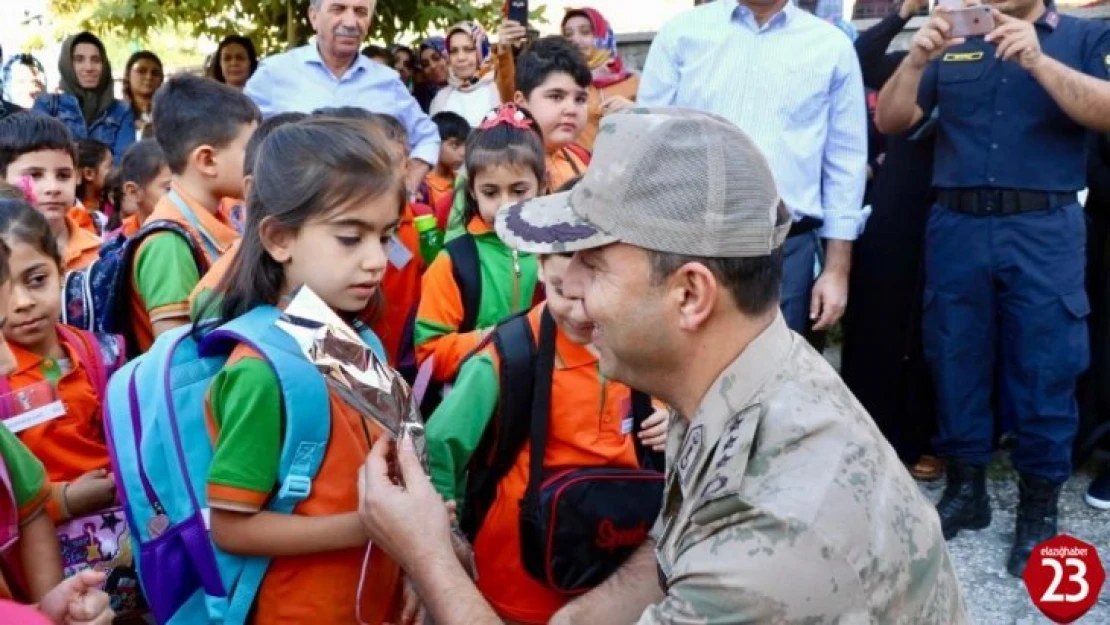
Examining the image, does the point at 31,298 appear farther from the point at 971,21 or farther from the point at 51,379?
the point at 971,21

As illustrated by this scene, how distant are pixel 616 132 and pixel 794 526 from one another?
0.63 m

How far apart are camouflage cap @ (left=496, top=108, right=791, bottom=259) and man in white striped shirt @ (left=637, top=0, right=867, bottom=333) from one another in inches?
96.8

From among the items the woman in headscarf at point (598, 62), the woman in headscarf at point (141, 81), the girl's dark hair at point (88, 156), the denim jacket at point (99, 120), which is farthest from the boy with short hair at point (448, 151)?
the woman in headscarf at point (141, 81)

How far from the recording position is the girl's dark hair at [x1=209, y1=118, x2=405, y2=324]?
2072mm

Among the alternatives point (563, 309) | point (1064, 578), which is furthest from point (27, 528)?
point (1064, 578)

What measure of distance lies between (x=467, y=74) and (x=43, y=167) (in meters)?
3.84

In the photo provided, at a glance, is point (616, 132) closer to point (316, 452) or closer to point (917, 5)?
point (316, 452)

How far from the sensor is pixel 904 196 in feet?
14.9

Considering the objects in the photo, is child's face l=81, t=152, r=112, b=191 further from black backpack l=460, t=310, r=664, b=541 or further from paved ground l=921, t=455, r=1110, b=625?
paved ground l=921, t=455, r=1110, b=625

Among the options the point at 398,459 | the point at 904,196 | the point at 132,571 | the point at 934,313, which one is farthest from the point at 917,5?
the point at 132,571

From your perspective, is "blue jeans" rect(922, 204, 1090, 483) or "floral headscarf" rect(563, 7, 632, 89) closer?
"blue jeans" rect(922, 204, 1090, 483)

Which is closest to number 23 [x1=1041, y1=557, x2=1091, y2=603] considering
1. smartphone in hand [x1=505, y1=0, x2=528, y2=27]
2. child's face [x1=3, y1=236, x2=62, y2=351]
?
child's face [x1=3, y1=236, x2=62, y2=351]

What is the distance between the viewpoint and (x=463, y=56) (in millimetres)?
7270

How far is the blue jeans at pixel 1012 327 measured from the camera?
378 cm
